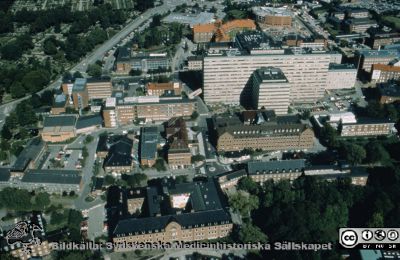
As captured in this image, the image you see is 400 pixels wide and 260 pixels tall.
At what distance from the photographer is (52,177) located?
327ft

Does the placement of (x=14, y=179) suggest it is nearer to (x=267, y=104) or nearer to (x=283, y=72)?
(x=267, y=104)

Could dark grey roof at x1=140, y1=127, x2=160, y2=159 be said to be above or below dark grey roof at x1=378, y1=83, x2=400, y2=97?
below

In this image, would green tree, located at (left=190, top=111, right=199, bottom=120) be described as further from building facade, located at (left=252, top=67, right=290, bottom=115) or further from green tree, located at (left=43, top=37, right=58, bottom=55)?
green tree, located at (left=43, top=37, right=58, bottom=55)

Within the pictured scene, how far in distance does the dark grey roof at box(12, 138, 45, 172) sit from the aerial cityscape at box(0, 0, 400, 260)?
0.62m

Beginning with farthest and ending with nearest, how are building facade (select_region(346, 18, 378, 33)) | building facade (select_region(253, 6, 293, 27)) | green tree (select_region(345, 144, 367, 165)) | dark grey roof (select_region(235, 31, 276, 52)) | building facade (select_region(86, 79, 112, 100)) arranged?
building facade (select_region(346, 18, 378, 33)) < building facade (select_region(253, 6, 293, 27)) < building facade (select_region(86, 79, 112, 100)) < dark grey roof (select_region(235, 31, 276, 52)) < green tree (select_region(345, 144, 367, 165))

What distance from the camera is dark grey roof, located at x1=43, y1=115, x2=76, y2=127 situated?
392 ft

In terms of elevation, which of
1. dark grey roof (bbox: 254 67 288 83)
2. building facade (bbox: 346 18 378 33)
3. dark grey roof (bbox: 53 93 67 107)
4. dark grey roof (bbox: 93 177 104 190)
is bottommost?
dark grey roof (bbox: 93 177 104 190)

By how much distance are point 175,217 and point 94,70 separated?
88.1 metres

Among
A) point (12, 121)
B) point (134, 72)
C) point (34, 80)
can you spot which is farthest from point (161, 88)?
point (12, 121)

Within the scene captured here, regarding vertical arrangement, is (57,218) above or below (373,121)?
below

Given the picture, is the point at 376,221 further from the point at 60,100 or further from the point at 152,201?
the point at 60,100

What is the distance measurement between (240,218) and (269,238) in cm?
896

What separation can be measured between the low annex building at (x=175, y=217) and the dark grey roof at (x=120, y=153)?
15378 millimetres

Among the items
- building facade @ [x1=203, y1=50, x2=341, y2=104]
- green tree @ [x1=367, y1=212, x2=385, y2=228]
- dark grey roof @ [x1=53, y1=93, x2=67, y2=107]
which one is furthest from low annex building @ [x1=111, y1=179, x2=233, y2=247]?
dark grey roof @ [x1=53, y1=93, x2=67, y2=107]
